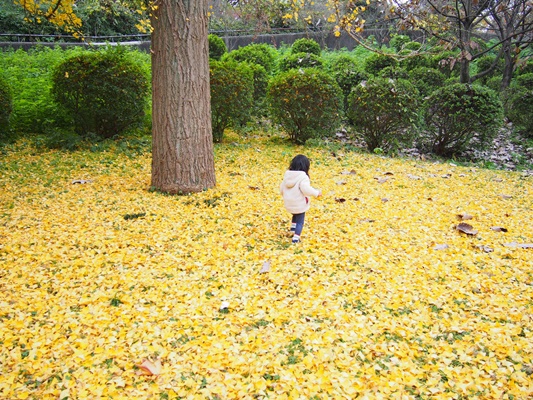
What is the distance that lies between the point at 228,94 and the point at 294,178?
4384 millimetres

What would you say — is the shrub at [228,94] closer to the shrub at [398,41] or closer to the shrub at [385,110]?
the shrub at [385,110]

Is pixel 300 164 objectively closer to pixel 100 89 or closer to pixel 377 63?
pixel 100 89

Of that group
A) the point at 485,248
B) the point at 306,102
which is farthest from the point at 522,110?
the point at 485,248

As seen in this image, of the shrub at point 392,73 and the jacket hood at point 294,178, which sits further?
the shrub at point 392,73

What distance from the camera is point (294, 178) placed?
393 centimetres

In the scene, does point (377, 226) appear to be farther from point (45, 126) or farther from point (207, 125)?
point (45, 126)

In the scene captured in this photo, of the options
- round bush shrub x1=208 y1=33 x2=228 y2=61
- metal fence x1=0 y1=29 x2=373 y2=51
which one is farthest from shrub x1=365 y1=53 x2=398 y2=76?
round bush shrub x1=208 y1=33 x2=228 y2=61

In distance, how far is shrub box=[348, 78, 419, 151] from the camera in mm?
7801

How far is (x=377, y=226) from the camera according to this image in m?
4.43

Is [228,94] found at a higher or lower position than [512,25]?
lower

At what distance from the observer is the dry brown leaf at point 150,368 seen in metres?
2.33

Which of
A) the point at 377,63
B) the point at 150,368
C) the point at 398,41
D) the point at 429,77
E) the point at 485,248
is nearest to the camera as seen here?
the point at 150,368

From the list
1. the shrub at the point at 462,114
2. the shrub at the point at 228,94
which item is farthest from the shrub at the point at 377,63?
the shrub at the point at 228,94

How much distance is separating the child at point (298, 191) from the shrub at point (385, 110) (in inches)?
177
